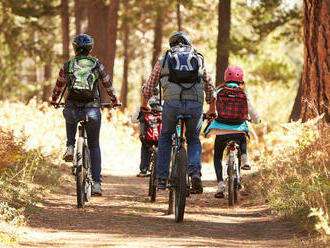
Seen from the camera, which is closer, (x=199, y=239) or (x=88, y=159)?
(x=199, y=239)

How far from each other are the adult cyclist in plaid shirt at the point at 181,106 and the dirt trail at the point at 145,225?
59cm

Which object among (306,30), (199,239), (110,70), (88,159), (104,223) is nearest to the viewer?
(199,239)

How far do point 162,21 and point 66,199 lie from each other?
79.4ft

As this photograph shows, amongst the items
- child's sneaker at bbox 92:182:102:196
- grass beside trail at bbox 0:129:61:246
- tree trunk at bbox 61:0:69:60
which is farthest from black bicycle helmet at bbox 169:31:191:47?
tree trunk at bbox 61:0:69:60

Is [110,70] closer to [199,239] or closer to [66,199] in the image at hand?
[66,199]

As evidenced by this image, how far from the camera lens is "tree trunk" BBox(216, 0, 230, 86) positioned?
19483 millimetres

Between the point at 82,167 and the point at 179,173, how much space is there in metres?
1.50

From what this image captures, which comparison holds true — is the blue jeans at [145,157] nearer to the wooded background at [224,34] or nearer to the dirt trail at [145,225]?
the dirt trail at [145,225]

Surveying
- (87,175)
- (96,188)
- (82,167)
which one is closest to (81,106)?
(82,167)

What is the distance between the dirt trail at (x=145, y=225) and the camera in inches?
258

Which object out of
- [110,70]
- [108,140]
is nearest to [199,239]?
[108,140]

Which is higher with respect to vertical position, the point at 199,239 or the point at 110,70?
the point at 110,70

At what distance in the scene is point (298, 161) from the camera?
34.4ft

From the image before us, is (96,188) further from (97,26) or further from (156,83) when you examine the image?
(97,26)
